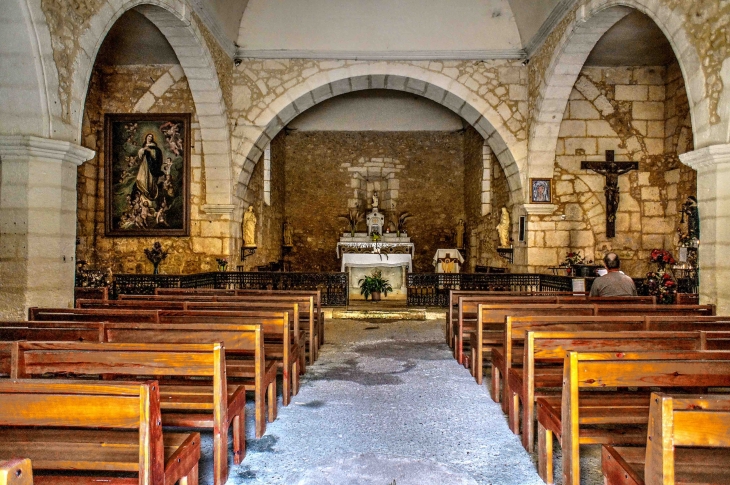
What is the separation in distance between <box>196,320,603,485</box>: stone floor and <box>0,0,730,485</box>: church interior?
0.02 metres

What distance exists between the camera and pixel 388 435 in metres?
3.06

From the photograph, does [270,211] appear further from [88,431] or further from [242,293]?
[88,431]

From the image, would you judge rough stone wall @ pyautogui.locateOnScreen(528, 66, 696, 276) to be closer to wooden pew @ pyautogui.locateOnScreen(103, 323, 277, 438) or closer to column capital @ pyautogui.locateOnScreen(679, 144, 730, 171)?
column capital @ pyautogui.locateOnScreen(679, 144, 730, 171)

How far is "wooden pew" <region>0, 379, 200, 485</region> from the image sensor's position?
63.7 inches

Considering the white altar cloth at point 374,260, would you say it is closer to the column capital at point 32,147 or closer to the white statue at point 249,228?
the white statue at point 249,228

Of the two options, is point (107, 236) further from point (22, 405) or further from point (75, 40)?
point (22, 405)

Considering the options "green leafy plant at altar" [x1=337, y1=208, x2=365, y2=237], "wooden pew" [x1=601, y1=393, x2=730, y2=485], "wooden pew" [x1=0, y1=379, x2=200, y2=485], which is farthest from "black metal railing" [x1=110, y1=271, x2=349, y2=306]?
"wooden pew" [x1=601, y1=393, x2=730, y2=485]

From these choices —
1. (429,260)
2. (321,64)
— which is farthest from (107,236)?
(429,260)

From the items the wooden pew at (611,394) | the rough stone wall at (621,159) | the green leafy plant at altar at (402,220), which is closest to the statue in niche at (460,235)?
the green leafy plant at altar at (402,220)

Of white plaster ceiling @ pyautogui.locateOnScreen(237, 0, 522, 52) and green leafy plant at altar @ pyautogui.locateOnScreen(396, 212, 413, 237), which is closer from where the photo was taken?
white plaster ceiling @ pyautogui.locateOnScreen(237, 0, 522, 52)

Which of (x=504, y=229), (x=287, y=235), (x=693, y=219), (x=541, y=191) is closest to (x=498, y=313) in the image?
(x=693, y=219)

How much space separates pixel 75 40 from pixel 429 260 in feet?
35.7

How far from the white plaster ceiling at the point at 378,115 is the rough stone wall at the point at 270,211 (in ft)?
3.94

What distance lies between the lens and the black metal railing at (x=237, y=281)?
729cm
